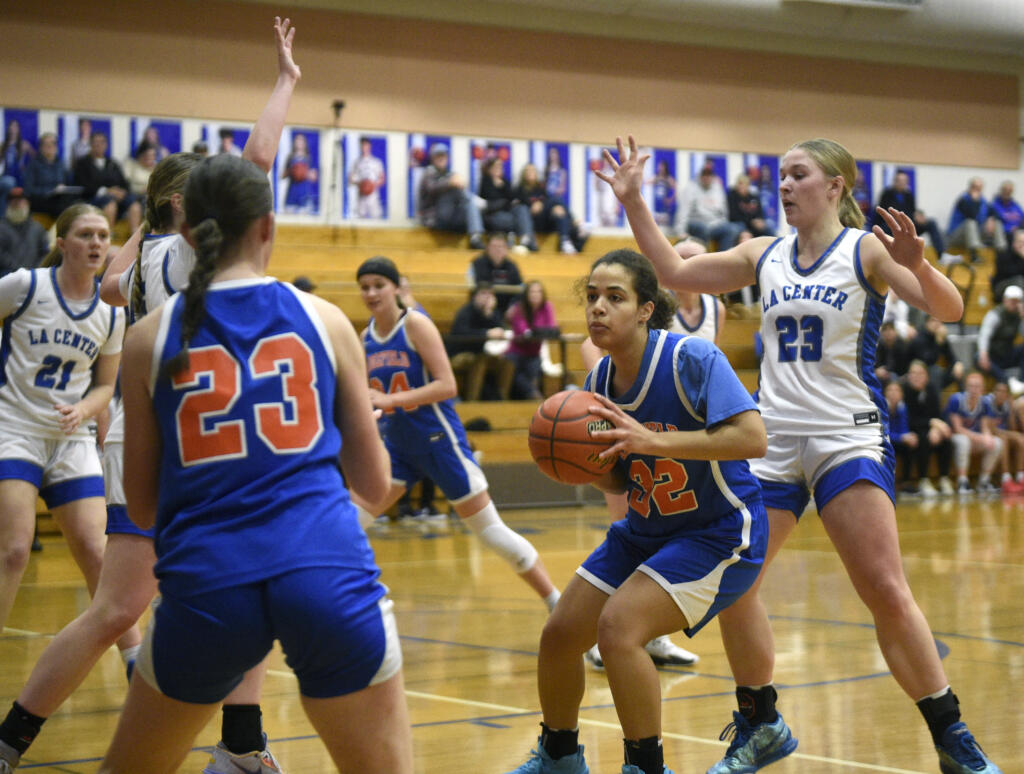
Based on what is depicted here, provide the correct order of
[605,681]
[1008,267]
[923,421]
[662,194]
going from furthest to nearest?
[662,194]
[1008,267]
[923,421]
[605,681]

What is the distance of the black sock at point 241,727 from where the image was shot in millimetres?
3480

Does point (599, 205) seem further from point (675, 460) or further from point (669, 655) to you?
point (675, 460)

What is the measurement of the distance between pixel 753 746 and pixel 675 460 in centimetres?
97

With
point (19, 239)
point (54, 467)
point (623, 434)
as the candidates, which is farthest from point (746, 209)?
point (623, 434)

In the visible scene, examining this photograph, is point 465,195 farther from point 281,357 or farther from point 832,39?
point 281,357

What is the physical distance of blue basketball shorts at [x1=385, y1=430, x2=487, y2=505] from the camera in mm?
6043

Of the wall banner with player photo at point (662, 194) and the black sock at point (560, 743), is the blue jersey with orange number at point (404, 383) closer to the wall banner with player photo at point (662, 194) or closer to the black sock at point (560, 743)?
the black sock at point (560, 743)

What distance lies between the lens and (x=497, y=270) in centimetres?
1390

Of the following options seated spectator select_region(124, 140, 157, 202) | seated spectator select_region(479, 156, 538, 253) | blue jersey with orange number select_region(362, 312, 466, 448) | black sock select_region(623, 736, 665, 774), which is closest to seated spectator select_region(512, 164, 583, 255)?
seated spectator select_region(479, 156, 538, 253)

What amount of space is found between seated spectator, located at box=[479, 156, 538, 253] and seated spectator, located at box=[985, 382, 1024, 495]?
581 centimetres

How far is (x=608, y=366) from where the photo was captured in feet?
11.8

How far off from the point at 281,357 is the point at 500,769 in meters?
2.01

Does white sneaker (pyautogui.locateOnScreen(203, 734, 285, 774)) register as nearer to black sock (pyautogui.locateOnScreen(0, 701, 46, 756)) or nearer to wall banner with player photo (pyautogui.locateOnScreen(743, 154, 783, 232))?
black sock (pyautogui.locateOnScreen(0, 701, 46, 756))

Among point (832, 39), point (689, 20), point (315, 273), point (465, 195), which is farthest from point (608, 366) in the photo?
point (832, 39)
